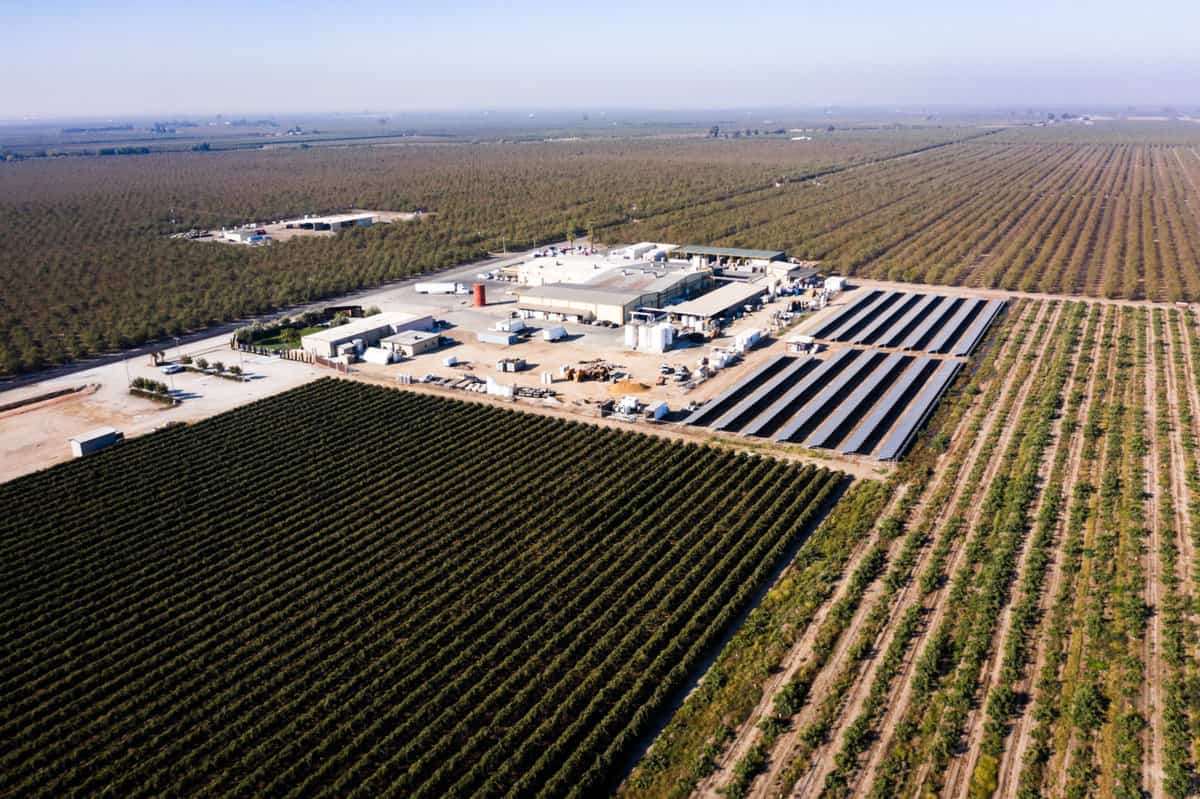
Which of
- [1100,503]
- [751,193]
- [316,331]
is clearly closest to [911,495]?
[1100,503]

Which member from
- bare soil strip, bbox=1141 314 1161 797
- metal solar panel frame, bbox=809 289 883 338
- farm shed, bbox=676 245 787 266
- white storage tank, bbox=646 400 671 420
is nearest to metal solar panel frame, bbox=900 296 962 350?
metal solar panel frame, bbox=809 289 883 338

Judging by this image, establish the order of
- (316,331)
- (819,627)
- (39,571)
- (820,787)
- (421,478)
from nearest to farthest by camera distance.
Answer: (820,787), (819,627), (39,571), (421,478), (316,331)

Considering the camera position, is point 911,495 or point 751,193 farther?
point 751,193

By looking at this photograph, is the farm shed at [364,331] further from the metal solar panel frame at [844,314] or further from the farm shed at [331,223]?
the farm shed at [331,223]

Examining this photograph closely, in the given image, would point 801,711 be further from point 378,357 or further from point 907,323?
point 907,323

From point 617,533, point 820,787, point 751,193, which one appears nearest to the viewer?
point 820,787

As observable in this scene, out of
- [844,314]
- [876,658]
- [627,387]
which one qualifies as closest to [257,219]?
[844,314]

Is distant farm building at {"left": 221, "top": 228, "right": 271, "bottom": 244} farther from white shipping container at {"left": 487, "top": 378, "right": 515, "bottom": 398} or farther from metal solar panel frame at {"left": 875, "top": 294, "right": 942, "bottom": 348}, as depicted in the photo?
metal solar panel frame at {"left": 875, "top": 294, "right": 942, "bottom": 348}

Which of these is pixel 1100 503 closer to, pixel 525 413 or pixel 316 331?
pixel 525 413
